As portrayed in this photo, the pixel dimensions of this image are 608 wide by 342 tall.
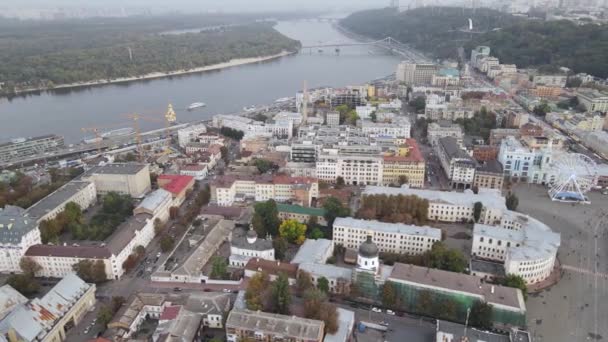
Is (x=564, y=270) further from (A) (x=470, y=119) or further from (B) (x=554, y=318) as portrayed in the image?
(A) (x=470, y=119)

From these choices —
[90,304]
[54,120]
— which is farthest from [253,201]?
[54,120]

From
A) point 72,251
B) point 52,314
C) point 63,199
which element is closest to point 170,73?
point 63,199

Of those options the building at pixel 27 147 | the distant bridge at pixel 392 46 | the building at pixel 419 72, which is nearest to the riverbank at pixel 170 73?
the distant bridge at pixel 392 46

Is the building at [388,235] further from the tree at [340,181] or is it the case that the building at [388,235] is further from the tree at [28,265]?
the tree at [28,265]

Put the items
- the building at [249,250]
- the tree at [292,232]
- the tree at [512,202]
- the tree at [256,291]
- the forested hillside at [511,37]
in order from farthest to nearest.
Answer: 1. the forested hillside at [511,37]
2. the tree at [512,202]
3. the tree at [292,232]
4. the building at [249,250]
5. the tree at [256,291]

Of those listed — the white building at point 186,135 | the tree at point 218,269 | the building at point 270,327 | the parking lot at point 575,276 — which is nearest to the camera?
the building at point 270,327

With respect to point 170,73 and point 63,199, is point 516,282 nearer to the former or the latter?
point 63,199
